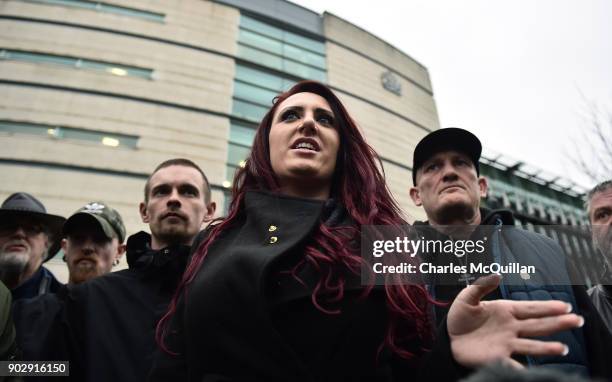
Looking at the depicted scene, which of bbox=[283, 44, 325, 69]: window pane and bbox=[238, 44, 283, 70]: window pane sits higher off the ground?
bbox=[283, 44, 325, 69]: window pane

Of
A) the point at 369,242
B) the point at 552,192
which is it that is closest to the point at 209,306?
the point at 369,242

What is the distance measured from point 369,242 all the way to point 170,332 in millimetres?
894

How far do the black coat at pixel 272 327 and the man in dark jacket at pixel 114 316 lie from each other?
1.90 feet

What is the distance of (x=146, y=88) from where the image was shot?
12422 mm

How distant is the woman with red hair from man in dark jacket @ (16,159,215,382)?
44 cm

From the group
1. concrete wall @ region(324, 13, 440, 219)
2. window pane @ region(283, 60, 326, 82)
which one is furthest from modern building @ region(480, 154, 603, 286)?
window pane @ region(283, 60, 326, 82)

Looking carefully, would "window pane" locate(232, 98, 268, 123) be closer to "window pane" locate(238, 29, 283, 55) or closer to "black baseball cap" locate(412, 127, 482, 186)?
"window pane" locate(238, 29, 283, 55)

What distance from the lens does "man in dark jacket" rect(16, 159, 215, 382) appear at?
68.7 inches

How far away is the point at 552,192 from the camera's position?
2186 centimetres

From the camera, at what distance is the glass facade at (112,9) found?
13.4 m

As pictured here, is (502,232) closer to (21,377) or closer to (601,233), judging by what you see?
(601,233)

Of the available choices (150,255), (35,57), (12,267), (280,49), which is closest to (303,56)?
(280,49)

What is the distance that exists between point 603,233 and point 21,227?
4.68 meters

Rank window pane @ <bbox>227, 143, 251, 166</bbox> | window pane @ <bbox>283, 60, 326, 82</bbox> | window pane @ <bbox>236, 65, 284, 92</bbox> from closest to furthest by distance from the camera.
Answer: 1. window pane @ <bbox>227, 143, 251, 166</bbox>
2. window pane @ <bbox>236, 65, 284, 92</bbox>
3. window pane @ <bbox>283, 60, 326, 82</bbox>
